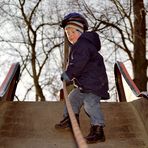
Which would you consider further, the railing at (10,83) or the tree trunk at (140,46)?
the tree trunk at (140,46)

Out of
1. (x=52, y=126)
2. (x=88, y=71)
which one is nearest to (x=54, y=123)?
(x=52, y=126)

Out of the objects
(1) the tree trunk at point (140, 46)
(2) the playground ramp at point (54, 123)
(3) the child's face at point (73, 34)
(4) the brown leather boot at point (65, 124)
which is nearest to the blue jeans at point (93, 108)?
(2) the playground ramp at point (54, 123)

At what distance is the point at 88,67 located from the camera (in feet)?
16.8

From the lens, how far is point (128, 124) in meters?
5.95

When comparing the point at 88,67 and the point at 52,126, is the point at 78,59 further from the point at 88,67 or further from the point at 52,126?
the point at 52,126

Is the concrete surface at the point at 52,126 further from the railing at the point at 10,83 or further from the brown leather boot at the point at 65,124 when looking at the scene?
the railing at the point at 10,83

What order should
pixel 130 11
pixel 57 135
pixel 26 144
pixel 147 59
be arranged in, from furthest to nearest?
1. pixel 130 11
2. pixel 147 59
3. pixel 57 135
4. pixel 26 144

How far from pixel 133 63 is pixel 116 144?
Answer: 12952 millimetres

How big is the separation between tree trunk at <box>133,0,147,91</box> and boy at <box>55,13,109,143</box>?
12221 millimetres

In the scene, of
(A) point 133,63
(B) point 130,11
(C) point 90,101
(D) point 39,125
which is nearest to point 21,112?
(D) point 39,125

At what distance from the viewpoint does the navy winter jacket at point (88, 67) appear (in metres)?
5.03

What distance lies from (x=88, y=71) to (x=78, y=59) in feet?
0.61

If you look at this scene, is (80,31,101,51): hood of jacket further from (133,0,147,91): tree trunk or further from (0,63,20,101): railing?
(133,0,147,91): tree trunk

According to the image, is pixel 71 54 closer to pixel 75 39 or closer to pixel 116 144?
pixel 75 39
